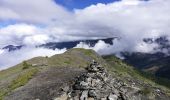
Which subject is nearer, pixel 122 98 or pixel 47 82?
pixel 122 98

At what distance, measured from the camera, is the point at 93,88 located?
125 metres

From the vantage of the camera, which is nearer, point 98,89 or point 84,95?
point 84,95

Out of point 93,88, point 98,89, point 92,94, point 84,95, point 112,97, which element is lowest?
point 112,97

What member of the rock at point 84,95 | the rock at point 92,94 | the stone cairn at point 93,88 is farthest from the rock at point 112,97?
the rock at point 84,95

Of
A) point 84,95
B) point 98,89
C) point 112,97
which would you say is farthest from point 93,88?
point 112,97

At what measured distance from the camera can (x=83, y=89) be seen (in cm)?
12588

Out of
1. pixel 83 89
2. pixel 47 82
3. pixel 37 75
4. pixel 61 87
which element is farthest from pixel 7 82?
pixel 83 89

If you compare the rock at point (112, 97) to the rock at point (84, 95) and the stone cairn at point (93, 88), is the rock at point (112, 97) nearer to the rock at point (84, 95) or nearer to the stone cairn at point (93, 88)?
the stone cairn at point (93, 88)

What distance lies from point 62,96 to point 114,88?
652 inches

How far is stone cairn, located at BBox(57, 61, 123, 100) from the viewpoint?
401 ft

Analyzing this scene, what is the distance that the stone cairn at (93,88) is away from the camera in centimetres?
12238

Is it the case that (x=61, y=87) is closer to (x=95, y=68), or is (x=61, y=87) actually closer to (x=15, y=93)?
(x=95, y=68)

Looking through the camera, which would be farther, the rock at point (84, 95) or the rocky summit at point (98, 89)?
the rocky summit at point (98, 89)

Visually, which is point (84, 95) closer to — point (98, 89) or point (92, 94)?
point (92, 94)
